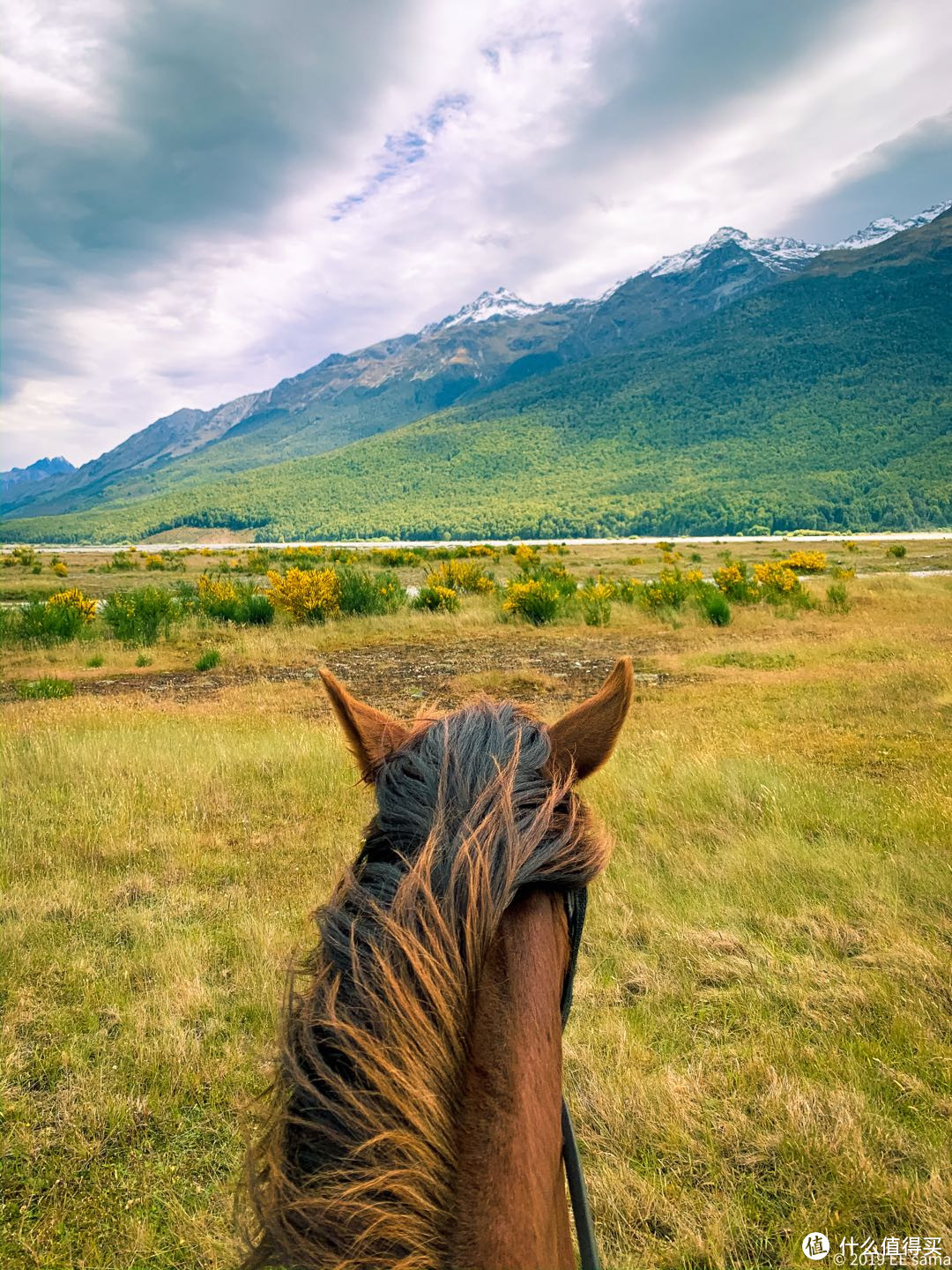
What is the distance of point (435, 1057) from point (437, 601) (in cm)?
1327

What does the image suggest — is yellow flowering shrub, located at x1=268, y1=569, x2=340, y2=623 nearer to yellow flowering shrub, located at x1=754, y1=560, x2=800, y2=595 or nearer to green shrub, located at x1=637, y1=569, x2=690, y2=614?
green shrub, located at x1=637, y1=569, x2=690, y2=614

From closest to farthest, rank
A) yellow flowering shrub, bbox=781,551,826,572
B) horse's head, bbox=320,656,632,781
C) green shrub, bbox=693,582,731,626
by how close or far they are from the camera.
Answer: horse's head, bbox=320,656,632,781
green shrub, bbox=693,582,731,626
yellow flowering shrub, bbox=781,551,826,572

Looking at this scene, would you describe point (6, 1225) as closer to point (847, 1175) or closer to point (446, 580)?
point (847, 1175)

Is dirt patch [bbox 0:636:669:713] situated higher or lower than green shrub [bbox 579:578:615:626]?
higher

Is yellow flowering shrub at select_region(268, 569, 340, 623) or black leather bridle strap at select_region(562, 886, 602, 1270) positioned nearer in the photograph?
black leather bridle strap at select_region(562, 886, 602, 1270)

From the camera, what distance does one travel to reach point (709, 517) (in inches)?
3516

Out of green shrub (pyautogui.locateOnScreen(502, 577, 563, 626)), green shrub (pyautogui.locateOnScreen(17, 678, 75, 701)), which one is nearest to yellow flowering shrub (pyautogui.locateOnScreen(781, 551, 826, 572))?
green shrub (pyautogui.locateOnScreen(502, 577, 563, 626))

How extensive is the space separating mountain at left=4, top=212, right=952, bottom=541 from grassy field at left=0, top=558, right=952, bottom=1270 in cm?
8198

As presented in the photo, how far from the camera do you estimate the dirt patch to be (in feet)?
25.3

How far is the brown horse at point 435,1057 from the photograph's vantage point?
2.16ft

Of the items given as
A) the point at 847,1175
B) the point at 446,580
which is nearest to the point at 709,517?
the point at 446,580

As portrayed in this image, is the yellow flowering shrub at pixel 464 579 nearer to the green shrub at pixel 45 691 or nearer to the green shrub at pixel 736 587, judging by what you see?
the green shrub at pixel 736 587

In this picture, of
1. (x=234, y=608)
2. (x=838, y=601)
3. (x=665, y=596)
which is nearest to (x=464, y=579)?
(x=665, y=596)

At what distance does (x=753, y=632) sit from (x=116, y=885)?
10108mm
